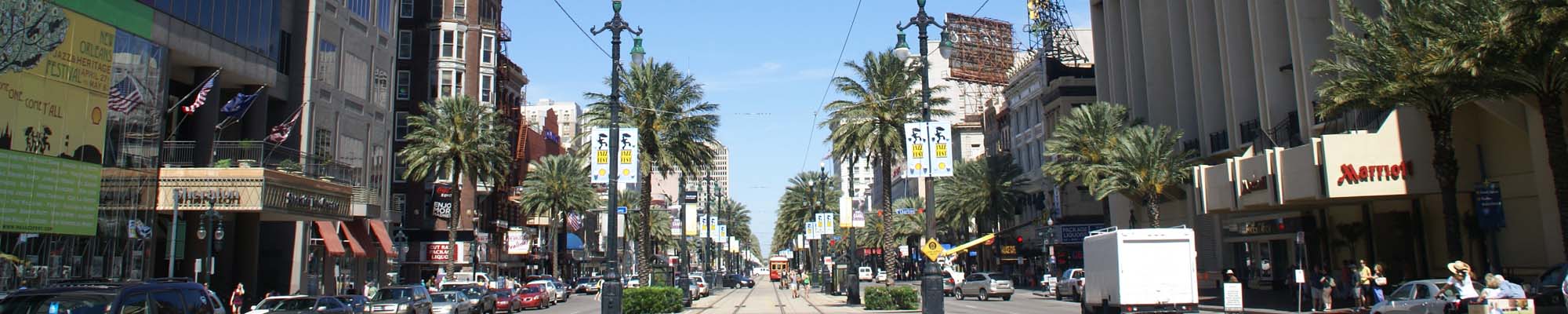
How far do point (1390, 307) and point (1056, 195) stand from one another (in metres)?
48.0

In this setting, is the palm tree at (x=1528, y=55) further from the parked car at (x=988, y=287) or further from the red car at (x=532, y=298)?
the red car at (x=532, y=298)

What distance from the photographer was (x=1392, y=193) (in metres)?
29.4

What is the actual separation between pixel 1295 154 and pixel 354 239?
1427 inches

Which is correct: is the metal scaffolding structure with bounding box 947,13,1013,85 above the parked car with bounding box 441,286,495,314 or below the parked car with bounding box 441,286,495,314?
above

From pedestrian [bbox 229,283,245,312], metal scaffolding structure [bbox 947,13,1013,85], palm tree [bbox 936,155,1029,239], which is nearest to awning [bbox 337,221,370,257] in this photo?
pedestrian [bbox 229,283,245,312]

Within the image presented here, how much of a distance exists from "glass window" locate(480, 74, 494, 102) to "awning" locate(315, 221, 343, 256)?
25714 mm

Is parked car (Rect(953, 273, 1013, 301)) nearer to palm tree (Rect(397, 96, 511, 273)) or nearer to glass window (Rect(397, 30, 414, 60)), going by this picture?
palm tree (Rect(397, 96, 511, 273))

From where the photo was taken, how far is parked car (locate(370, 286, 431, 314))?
2930 centimetres

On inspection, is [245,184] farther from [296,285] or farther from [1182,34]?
[1182,34]

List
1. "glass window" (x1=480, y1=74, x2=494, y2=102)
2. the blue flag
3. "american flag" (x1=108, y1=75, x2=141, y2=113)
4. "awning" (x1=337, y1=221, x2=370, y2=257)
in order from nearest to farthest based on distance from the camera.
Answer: "american flag" (x1=108, y1=75, x2=141, y2=113) → the blue flag → "awning" (x1=337, y1=221, x2=370, y2=257) → "glass window" (x1=480, y1=74, x2=494, y2=102)

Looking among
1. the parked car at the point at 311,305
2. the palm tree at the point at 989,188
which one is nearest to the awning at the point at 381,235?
the parked car at the point at 311,305

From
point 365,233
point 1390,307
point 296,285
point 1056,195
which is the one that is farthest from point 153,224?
point 1056,195

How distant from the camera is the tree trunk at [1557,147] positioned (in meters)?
22.7

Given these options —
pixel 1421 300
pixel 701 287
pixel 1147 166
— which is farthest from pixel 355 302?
pixel 701 287
